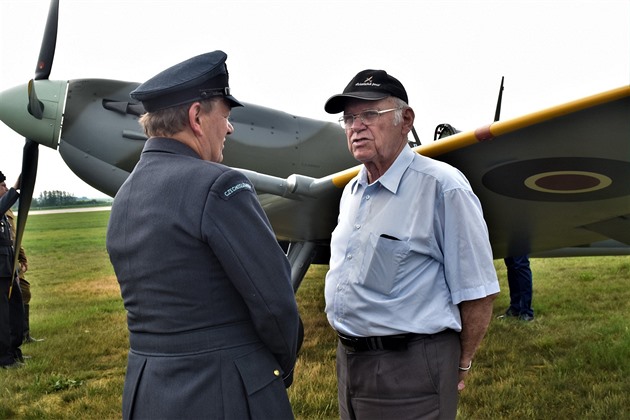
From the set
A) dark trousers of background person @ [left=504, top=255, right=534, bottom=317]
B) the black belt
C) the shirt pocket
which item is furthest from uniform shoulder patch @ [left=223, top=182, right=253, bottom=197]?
dark trousers of background person @ [left=504, top=255, right=534, bottom=317]

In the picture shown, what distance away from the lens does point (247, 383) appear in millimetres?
1462

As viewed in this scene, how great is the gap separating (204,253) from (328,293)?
842mm

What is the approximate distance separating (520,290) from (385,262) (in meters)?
5.69

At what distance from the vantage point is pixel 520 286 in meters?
7.00

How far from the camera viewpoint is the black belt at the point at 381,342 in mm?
1918

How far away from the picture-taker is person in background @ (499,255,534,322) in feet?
22.8

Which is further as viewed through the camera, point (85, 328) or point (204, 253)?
point (85, 328)

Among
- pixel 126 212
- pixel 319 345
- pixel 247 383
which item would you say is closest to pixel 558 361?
pixel 319 345

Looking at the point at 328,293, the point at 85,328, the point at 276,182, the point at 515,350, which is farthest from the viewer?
the point at 85,328

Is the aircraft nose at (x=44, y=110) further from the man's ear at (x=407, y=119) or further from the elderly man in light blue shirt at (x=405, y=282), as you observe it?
the man's ear at (x=407, y=119)

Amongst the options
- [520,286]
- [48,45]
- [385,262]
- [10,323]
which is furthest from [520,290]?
[48,45]

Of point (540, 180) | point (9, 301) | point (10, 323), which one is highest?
point (540, 180)

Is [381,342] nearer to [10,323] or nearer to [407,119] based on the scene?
[407,119]

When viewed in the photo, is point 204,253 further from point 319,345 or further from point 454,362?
point 319,345
